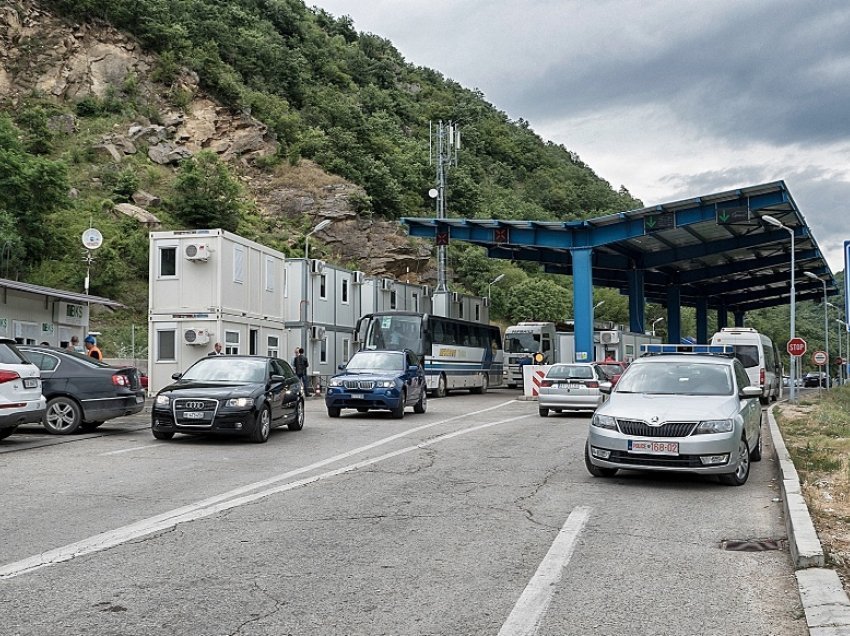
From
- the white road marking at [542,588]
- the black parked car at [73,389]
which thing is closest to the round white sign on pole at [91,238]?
the black parked car at [73,389]

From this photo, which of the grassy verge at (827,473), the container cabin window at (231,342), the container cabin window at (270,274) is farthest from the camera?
the container cabin window at (270,274)

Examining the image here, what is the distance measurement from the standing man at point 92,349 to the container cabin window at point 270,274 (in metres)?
7.46

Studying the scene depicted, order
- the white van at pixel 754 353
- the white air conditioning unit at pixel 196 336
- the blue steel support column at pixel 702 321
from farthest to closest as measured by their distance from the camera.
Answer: the blue steel support column at pixel 702 321
the white van at pixel 754 353
the white air conditioning unit at pixel 196 336

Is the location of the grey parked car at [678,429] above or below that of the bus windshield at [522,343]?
below

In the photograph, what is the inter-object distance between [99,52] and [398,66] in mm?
63316

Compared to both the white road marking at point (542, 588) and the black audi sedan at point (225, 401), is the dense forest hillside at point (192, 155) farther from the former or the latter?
the white road marking at point (542, 588)

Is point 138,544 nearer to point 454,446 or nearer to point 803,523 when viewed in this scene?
point 803,523

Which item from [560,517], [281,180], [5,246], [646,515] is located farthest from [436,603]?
[281,180]

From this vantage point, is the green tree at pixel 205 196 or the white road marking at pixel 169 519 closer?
the white road marking at pixel 169 519

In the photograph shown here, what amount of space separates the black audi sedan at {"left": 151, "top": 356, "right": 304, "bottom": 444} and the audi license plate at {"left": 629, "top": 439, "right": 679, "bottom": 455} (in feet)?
22.4

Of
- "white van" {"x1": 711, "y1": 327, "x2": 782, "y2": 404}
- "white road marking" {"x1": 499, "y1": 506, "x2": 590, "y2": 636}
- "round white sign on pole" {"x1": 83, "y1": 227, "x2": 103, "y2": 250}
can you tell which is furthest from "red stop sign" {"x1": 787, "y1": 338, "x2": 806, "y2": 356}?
"white road marking" {"x1": 499, "y1": 506, "x2": 590, "y2": 636}

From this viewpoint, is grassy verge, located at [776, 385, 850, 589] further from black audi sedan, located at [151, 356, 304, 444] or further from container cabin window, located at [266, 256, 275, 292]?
container cabin window, located at [266, 256, 275, 292]

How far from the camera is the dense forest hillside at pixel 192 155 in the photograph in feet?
140

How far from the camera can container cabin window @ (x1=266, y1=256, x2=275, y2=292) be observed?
105ft
